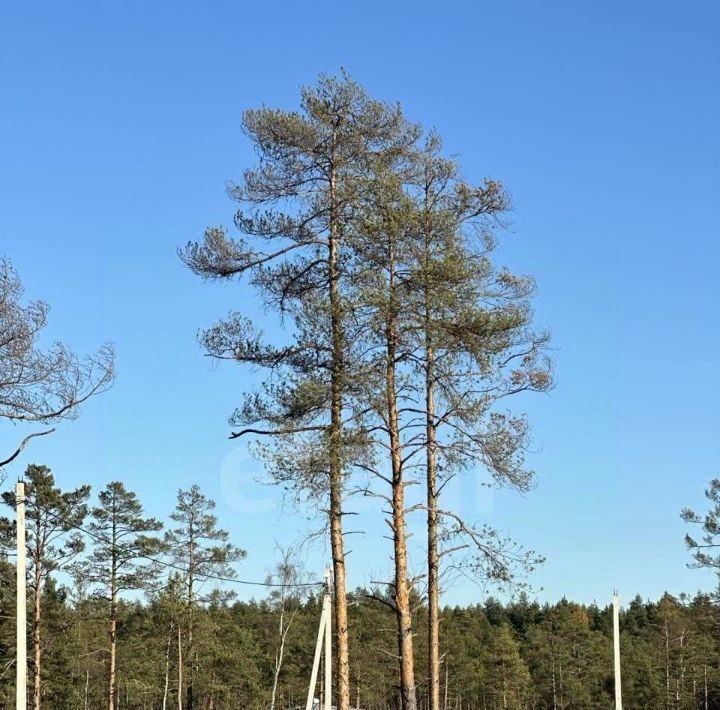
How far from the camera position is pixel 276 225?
17.5 metres

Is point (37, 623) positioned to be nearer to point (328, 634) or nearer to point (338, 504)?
point (328, 634)

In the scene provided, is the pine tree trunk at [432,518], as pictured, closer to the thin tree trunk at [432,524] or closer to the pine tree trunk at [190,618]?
the thin tree trunk at [432,524]

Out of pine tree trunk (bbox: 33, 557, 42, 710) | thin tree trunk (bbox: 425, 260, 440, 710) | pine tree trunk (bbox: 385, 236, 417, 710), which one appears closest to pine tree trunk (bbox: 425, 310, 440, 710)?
thin tree trunk (bbox: 425, 260, 440, 710)

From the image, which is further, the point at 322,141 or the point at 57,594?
the point at 57,594

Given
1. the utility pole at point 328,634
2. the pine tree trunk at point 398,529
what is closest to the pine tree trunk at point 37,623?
the utility pole at point 328,634

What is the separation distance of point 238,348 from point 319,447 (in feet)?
8.03

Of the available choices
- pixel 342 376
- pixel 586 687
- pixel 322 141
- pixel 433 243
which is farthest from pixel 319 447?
pixel 586 687

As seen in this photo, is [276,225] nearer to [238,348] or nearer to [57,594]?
[238,348]

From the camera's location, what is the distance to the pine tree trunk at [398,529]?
16.2 m

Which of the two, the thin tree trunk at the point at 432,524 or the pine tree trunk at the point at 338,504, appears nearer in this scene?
the pine tree trunk at the point at 338,504

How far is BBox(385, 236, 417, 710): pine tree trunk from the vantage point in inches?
640

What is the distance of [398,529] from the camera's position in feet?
53.3

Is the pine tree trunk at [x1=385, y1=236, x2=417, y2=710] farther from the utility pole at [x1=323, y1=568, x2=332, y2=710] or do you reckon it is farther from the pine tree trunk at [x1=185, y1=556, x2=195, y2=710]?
the pine tree trunk at [x1=185, y1=556, x2=195, y2=710]

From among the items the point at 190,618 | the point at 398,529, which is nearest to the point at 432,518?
the point at 398,529
